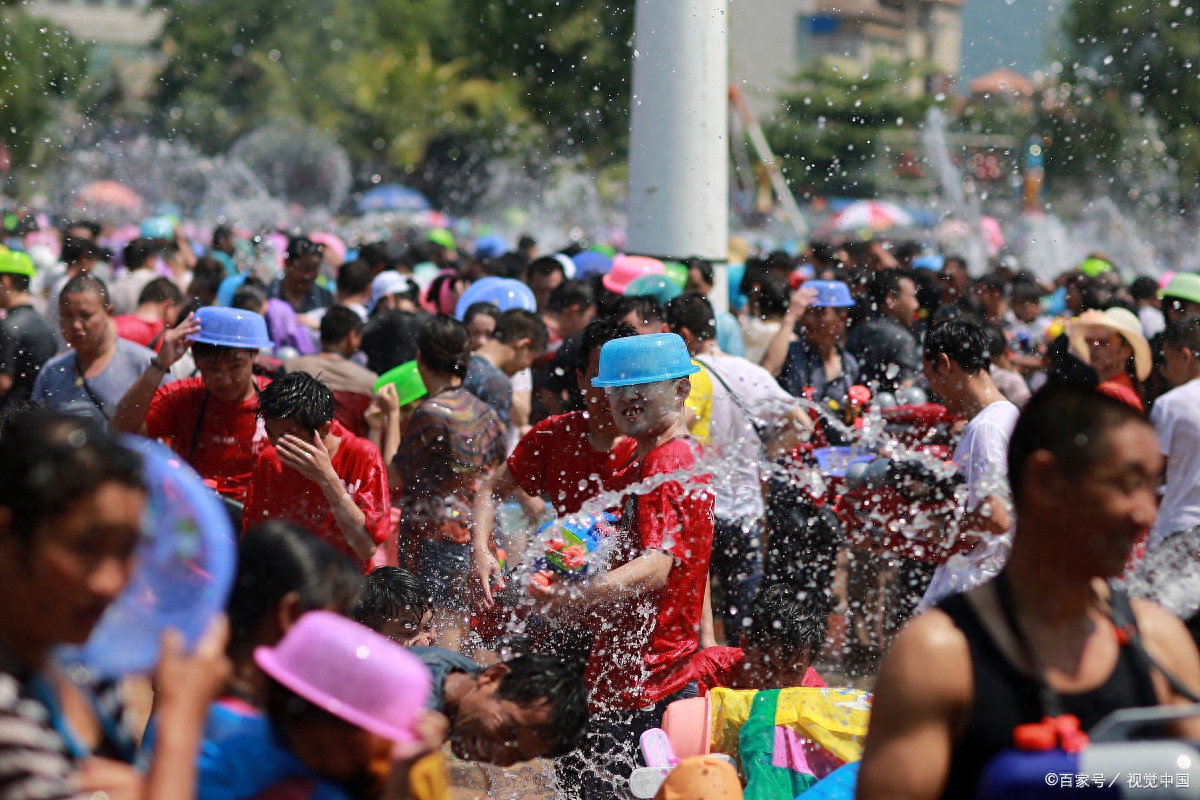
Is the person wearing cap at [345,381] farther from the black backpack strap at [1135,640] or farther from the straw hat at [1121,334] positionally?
the black backpack strap at [1135,640]

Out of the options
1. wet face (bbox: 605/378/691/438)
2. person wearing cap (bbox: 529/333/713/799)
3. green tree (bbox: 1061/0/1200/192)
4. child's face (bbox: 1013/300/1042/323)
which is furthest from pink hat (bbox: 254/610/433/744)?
green tree (bbox: 1061/0/1200/192)

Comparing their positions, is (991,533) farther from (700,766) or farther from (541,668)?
(541,668)

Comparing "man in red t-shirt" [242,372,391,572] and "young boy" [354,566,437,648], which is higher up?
"man in red t-shirt" [242,372,391,572]

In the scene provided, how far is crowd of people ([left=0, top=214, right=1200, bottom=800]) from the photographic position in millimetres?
2055

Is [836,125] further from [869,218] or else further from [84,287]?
[84,287]

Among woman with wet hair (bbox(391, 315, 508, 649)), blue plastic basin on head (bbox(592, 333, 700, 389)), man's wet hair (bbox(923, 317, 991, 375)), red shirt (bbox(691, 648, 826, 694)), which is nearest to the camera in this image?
blue plastic basin on head (bbox(592, 333, 700, 389))

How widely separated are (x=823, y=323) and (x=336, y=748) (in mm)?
5262

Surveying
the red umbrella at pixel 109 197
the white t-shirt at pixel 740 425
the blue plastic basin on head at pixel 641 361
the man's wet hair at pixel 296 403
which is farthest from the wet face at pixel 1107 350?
the red umbrella at pixel 109 197

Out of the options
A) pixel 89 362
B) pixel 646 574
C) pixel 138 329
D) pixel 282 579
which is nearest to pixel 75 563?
pixel 282 579

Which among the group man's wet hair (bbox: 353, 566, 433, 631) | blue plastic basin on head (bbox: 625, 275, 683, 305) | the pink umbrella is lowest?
man's wet hair (bbox: 353, 566, 433, 631)

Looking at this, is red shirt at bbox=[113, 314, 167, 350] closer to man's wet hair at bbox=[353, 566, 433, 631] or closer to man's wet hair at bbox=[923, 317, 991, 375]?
man's wet hair at bbox=[353, 566, 433, 631]

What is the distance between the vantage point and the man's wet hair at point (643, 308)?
567 cm

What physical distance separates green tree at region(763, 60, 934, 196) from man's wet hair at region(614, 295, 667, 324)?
40742 mm

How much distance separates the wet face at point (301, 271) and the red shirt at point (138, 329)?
4.98 feet
